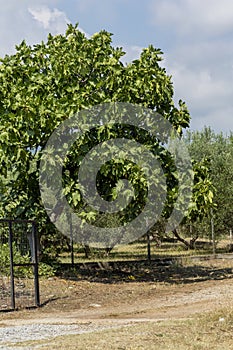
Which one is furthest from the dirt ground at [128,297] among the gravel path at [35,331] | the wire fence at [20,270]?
the wire fence at [20,270]

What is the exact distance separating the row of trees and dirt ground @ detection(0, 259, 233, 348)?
1.94m

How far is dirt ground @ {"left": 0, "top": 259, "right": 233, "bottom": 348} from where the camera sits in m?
11.4

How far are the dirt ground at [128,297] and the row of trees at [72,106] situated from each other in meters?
1.94

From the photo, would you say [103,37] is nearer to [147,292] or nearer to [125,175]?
[125,175]

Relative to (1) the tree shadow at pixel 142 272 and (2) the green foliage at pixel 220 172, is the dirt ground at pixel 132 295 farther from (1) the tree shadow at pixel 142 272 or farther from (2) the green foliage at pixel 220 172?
(2) the green foliage at pixel 220 172

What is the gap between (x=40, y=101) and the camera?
16.6 m

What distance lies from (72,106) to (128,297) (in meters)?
5.09

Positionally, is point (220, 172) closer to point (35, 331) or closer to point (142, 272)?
point (142, 272)

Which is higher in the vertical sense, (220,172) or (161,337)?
(220,172)

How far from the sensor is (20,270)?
56.1ft

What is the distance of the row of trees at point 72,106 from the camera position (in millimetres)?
16266

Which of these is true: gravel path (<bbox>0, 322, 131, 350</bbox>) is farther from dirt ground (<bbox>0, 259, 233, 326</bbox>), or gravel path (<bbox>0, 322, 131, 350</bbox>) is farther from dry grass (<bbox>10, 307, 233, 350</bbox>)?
dirt ground (<bbox>0, 259, 233, 326</bbox>)

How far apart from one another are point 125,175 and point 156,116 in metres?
2.29

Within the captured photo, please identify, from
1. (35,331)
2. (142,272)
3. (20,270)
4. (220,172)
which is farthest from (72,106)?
(220,172)
